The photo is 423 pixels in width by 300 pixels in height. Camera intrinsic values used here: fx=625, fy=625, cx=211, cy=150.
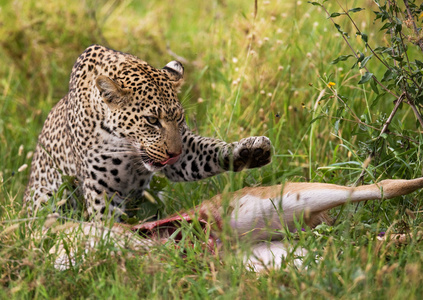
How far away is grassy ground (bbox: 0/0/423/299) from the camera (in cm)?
301

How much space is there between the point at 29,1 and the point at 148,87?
4.45 m

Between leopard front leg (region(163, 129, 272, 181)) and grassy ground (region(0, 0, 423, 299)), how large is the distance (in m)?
0.15

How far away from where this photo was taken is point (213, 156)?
435 centimetres

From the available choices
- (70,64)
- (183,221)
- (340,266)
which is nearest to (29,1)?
(70,64)

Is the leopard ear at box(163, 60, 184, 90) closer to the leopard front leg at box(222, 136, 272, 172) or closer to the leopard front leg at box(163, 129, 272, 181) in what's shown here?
the leopard front leg at box(163, 129, 272, 181)

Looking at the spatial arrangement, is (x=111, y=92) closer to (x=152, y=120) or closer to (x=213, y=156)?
(x=152, y=120)

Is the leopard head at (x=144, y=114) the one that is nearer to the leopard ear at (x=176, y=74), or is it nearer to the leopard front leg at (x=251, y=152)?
the leopard ear at (x=176, y=74)

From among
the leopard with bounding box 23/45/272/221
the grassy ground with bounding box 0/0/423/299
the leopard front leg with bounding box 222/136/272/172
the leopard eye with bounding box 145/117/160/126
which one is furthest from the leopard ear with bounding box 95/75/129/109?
the leopard front leg with bounding box 222/136/272/172

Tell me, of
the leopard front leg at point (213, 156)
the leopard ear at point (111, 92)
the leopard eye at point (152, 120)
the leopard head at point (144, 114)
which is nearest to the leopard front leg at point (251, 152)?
the leopard front leg at point (213, 156)

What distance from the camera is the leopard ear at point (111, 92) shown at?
4.02 meters

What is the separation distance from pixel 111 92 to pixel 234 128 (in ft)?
5.34

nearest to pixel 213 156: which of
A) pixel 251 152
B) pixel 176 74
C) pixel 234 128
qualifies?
pixel 251 152

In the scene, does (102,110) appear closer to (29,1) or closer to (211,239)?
(211,239)

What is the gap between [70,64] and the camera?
768 cm
